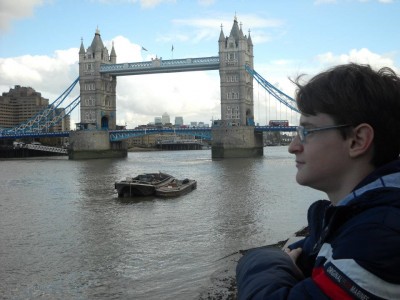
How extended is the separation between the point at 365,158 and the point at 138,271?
614 cm

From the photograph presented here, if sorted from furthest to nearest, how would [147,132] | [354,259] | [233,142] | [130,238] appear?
[147,132], [233,142], [130,238], [354,259]

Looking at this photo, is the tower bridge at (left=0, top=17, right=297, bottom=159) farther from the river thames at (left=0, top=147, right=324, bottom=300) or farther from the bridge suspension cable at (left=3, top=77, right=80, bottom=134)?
the river thames at (left=0, top=147, right=324, bottom=300)

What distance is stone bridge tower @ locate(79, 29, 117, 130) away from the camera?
57.0m

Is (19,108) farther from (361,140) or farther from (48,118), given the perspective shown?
(361,140)

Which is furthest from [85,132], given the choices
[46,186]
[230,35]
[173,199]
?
[173,199]

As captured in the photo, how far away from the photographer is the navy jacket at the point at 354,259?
34.4 inches

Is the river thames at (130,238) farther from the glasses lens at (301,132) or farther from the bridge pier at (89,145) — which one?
the bridge pier at (89,145)

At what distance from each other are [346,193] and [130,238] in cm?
848

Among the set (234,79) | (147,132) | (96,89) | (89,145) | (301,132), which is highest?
(234,79)

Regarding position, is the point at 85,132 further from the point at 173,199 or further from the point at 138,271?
the point at 138,271

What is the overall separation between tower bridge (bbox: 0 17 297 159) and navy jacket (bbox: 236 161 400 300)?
4488 centimetres

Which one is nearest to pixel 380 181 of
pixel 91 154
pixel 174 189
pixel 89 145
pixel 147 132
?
pixel 174 189

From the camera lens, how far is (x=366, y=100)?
106 cm

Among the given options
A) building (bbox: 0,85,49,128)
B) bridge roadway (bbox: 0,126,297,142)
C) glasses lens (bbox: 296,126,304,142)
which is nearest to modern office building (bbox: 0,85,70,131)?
building (bbox: 0,85,49,128)
